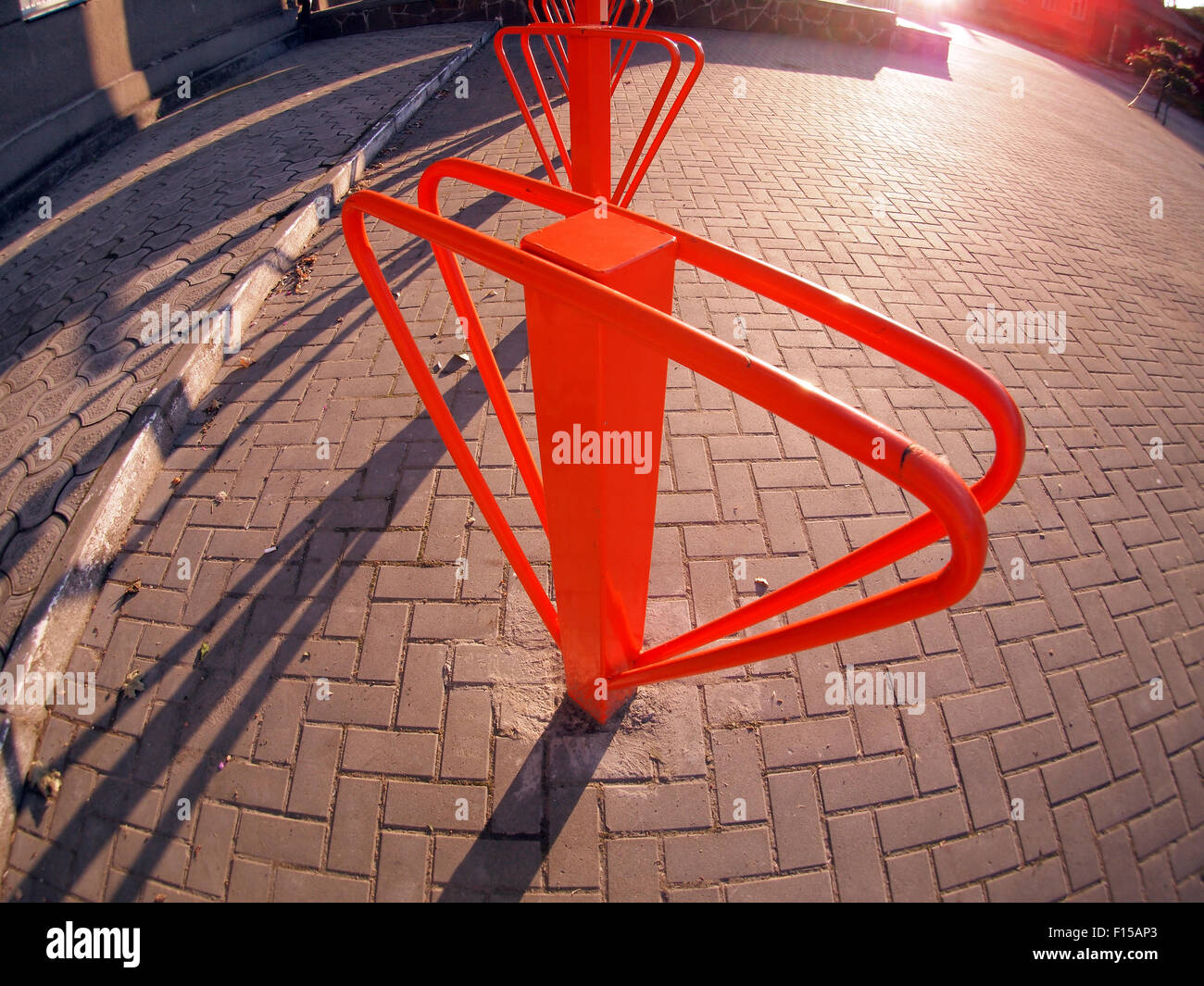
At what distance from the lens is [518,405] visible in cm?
341

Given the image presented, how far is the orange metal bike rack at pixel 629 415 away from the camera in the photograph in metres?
1.01

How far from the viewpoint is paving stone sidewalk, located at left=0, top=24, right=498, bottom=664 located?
2.88 m
